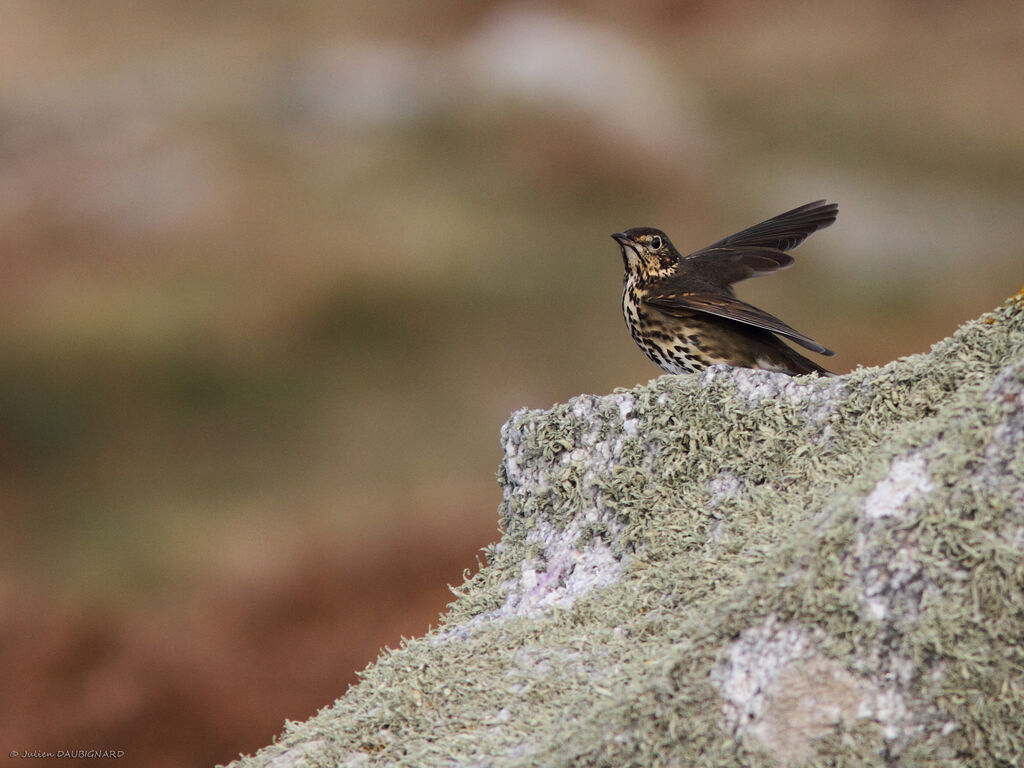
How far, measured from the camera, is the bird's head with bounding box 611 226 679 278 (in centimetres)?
591

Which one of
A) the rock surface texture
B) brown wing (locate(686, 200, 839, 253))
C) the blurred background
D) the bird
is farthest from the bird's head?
Result: the blurred background

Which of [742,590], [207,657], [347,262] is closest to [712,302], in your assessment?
[742,590]

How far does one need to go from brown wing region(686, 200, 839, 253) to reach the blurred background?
7675 mm

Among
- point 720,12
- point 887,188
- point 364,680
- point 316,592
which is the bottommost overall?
point 364,680

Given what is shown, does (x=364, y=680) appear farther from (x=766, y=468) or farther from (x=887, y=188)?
(x=887, y=188)

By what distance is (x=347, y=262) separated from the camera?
17.6m

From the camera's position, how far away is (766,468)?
3014mm

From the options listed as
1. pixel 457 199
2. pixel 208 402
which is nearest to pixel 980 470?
pixel 208 402

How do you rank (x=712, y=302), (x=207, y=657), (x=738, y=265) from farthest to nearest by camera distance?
(x=207, y=657)
(x=738, y=265)
(x=712, y=302)

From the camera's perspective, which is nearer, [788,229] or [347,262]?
[788,229]

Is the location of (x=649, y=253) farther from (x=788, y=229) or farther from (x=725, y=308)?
(x=725, y=308)

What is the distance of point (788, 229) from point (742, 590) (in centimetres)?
398

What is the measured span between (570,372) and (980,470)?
1297 cm

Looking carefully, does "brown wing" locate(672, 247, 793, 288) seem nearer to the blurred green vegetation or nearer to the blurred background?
the blurred background
